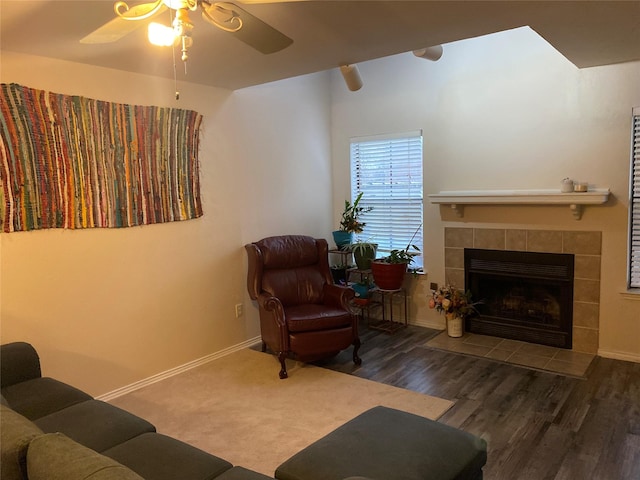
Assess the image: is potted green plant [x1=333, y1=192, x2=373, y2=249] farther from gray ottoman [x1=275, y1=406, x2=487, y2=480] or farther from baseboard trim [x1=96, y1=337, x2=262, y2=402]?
gray ottoman [x1=275, y1=406, x2=487, y2=480]

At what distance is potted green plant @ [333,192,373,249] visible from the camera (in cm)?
521

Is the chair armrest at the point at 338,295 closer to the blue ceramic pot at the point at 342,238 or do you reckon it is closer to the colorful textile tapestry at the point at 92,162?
the blue ceramic pot at the point at 342,238

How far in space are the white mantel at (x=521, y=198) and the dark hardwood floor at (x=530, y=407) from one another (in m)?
1.32

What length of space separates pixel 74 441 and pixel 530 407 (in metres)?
2.77

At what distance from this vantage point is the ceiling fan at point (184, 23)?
73.0 inches

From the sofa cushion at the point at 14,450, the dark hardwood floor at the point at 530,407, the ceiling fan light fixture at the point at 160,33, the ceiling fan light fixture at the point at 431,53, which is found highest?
the ceiling fan light fixture at the point at 431,53

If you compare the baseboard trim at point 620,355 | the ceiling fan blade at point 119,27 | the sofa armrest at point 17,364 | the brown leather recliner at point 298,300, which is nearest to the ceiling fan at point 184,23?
the ceiling fan blade at point 119,27

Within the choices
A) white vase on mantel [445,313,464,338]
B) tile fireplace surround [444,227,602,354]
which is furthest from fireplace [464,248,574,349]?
white vase on mantel [445,313,464,338]

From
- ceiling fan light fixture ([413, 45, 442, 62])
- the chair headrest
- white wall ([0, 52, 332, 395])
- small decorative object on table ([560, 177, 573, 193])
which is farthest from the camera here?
the chair headrest

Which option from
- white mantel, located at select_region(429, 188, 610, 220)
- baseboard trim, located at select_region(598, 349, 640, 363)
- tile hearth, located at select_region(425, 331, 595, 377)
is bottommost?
tile hearth, located at select_region(425, 331, 595, 377)

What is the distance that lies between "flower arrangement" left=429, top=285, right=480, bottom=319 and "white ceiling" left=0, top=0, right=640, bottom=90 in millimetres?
2240

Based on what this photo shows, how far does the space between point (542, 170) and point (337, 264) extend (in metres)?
2.38

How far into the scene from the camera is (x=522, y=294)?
4605 mm

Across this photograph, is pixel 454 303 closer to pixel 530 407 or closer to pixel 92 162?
pixel 530 407
